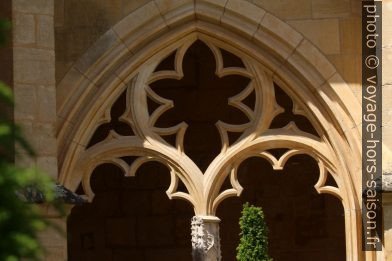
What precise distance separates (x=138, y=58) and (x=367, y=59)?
73.9 inches

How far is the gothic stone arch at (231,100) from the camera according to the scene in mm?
10508

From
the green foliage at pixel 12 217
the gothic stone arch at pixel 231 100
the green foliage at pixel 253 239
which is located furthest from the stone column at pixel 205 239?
the green foliage at pixel 12 217

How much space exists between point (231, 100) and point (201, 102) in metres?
3.27

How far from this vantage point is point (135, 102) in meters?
10.6

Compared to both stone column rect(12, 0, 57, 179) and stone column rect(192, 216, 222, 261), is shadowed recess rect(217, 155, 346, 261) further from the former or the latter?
stone column rect(12, 0, 57, 179)

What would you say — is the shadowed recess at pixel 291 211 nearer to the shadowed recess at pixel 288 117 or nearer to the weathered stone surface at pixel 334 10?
the shadowed recess at pixel 288 117

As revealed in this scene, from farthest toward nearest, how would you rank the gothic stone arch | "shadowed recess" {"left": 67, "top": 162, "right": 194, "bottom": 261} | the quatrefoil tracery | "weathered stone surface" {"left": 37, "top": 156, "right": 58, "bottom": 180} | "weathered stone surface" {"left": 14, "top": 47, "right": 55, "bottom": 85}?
"shadowed recess" {"left": 67, "top": 162, "right": 194, "bottom": 261}, the quatrefoil tracery, the gothic stone arch, "weathered stone surface" {"left": 14, "top": 47, "right": 55, "bottom": 85}, "weathered stone surface" {"left": 37, "top": 156, "right": 58, "bottom": 180}

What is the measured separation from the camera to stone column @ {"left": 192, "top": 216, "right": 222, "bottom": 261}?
1055 cm

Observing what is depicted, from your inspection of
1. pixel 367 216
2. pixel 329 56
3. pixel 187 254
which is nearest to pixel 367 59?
pixel 329 56

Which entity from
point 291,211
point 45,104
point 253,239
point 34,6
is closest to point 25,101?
point 45,104

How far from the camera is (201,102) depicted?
45.9 feet

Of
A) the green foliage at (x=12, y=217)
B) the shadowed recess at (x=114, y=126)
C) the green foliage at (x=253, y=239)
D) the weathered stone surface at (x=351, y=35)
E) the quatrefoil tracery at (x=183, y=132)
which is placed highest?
the weathered stone surface at (x=351, y=35)

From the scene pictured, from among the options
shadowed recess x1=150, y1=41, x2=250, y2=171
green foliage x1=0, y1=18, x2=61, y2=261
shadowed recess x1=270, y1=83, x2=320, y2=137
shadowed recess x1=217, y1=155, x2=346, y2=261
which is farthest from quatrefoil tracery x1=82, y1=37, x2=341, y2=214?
green foliage x1=0, y1=18, x2=61, y2=261

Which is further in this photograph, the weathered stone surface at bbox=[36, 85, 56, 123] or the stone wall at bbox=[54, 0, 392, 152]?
the stone wall at bbox=[54, 0, 392, 152]
